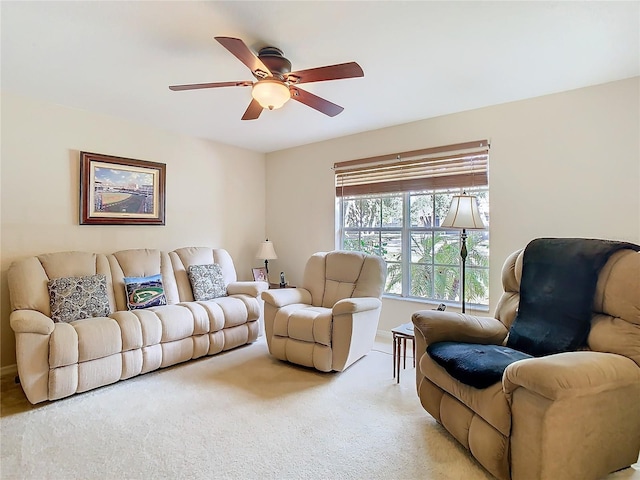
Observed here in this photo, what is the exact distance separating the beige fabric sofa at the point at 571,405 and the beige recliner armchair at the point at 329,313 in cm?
102

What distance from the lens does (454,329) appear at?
2.16 m

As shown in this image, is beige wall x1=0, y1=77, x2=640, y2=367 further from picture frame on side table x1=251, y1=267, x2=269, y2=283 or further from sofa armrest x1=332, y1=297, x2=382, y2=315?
sofa armrest x1=332, y1=297, x2=382, y2=315

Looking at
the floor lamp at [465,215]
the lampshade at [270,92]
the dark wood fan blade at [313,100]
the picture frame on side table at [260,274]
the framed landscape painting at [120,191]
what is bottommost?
the picture frame on side table at [260,274]

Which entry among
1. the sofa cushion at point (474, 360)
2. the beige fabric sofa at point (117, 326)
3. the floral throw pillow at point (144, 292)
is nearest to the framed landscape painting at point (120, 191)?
the beige fabric sofa at point (117, 326)

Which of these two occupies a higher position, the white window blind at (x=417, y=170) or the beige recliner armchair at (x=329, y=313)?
the white window blind at (x=417, y=170)

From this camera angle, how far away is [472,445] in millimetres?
1743

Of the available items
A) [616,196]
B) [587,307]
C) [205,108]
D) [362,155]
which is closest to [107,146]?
[205,108]

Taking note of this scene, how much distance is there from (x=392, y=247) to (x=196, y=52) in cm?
274

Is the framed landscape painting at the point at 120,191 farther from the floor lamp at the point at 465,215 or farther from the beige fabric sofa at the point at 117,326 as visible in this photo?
the floor lamp at the point at 465,215

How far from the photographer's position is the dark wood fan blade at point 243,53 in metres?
1.68

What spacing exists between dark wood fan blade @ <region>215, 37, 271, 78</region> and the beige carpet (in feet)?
6.97

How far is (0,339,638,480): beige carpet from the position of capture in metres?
1.74

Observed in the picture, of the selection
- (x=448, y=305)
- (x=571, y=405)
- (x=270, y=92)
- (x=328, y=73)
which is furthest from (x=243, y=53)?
(x=448, y=305)

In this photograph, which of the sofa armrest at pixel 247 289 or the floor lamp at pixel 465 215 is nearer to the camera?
the floor lamp at pixel 465 215
